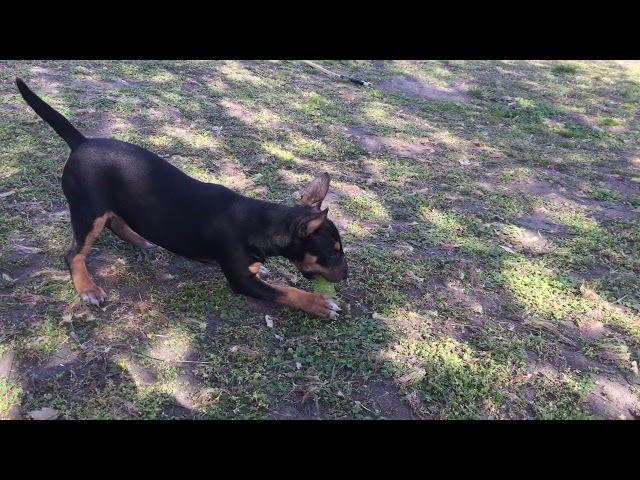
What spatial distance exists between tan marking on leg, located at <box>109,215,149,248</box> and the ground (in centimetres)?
9

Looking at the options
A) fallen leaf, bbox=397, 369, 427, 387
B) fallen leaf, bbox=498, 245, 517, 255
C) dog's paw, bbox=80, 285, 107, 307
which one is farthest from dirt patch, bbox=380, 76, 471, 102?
dog's paw, bbox=80, 285, 107, 307

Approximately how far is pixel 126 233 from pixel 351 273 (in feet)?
6.34

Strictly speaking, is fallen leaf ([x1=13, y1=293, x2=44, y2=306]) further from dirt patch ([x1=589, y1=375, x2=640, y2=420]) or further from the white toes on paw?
dirt patch ([x1=589, y1=375, x2=640, y2=420])

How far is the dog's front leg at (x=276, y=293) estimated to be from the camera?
3.97 metres

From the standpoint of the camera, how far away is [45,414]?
9.96 ft

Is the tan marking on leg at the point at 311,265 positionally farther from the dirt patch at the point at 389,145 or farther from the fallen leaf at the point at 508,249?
the dirt patch at the point at 389,145

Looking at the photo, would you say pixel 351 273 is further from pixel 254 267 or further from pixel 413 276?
pixel 254 267

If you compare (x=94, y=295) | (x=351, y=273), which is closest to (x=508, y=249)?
(x=351, y=273)

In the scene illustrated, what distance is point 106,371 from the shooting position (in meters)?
3.41

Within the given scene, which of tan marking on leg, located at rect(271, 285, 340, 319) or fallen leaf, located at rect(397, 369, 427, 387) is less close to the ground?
tan marking on leg, located at rect(271, 285, 340, 319)

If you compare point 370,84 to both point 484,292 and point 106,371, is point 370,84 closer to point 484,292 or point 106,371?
point 484,292

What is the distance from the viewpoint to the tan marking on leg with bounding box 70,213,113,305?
3953 millimetres

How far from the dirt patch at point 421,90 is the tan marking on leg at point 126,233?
636cm
